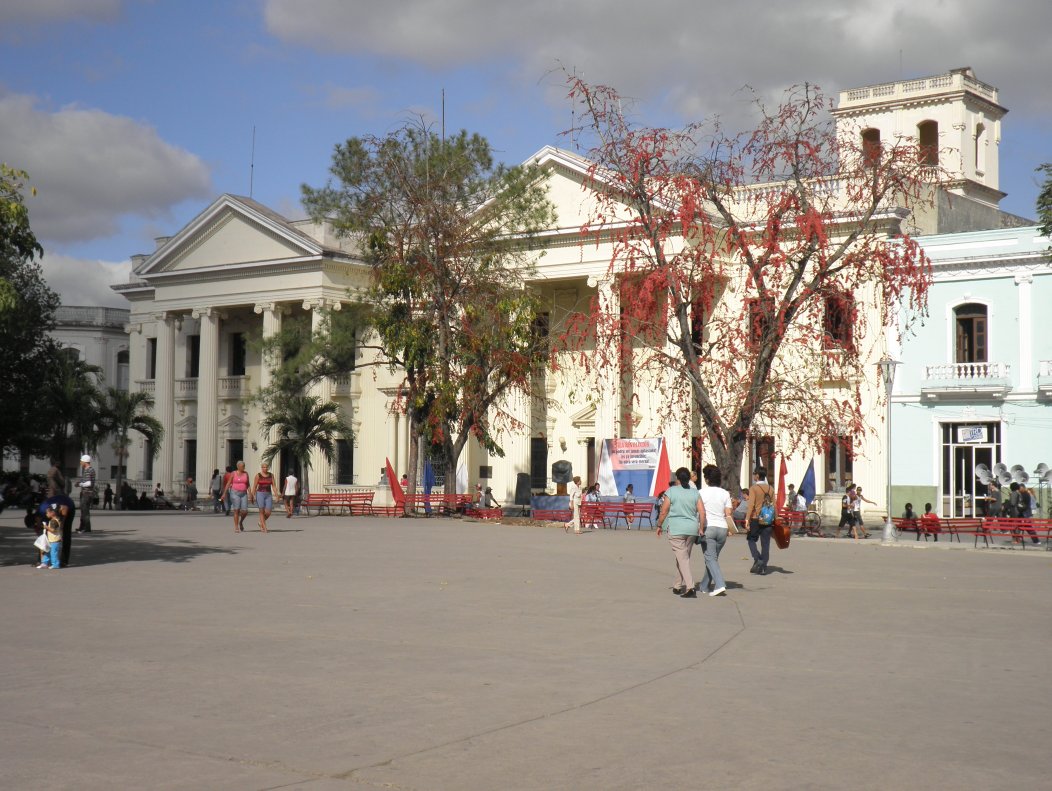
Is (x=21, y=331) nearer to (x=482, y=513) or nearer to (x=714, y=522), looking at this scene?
(x=482, y=513)

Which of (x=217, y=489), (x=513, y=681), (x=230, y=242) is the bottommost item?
(x=513, y=681)

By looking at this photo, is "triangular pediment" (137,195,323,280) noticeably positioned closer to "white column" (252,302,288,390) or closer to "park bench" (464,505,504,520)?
"white column" (252,302,288,390)

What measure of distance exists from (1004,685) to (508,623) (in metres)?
4.73

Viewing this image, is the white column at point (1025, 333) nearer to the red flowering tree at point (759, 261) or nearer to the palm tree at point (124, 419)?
the red flowering tree at point (759, 261)

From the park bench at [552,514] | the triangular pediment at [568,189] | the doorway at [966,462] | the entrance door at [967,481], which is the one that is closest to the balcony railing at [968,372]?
the doorway at [966,462]

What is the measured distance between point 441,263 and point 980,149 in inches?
1091

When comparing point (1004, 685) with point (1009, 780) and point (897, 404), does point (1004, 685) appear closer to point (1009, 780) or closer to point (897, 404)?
point (1009, 780)

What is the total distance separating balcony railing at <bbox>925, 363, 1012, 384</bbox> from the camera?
37438 millimetres

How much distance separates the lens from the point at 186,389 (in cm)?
5959

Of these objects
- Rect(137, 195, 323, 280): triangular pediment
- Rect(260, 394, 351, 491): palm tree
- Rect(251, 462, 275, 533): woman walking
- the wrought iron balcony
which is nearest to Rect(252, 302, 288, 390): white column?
Rect(137, 195, 323, 280): triangular pediment

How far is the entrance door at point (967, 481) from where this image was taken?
37.9 m

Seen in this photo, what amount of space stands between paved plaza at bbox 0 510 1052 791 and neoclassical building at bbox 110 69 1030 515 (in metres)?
29.0

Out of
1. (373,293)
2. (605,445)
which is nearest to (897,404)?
(605,445)

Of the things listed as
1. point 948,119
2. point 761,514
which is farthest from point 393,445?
point 761,514
